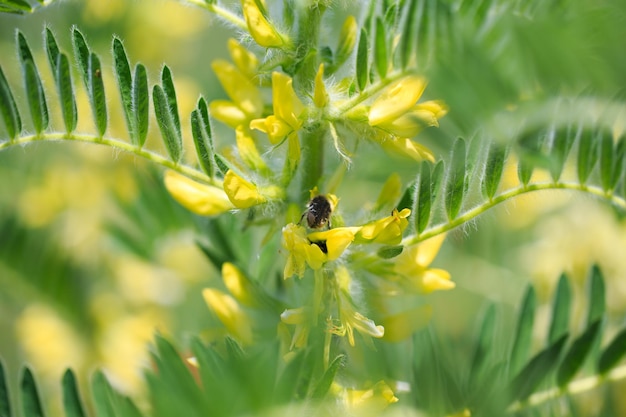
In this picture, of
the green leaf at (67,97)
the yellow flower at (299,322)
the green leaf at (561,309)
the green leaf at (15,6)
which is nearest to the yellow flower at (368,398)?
the yellow flower at (299,322)

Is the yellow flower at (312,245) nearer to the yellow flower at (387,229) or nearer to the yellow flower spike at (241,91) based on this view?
the yellow flower at (387,229)

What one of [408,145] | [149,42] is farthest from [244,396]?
[149,42]

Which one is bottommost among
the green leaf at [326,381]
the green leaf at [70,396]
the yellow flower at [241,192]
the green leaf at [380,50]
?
the green leaf at [326,381]

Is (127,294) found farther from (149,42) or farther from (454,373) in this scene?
(454,373)

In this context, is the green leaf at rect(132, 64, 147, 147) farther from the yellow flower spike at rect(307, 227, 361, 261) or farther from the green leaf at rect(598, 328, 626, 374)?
the green leaf at rect(598, 328, 626, 374)

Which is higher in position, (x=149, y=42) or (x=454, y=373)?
(x=149, y=42)

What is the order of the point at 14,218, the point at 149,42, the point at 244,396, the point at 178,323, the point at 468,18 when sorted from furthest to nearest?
the point at 149,42
the point at 14,218
the point at 178,323
the point at 468,18
the point at 244,396
